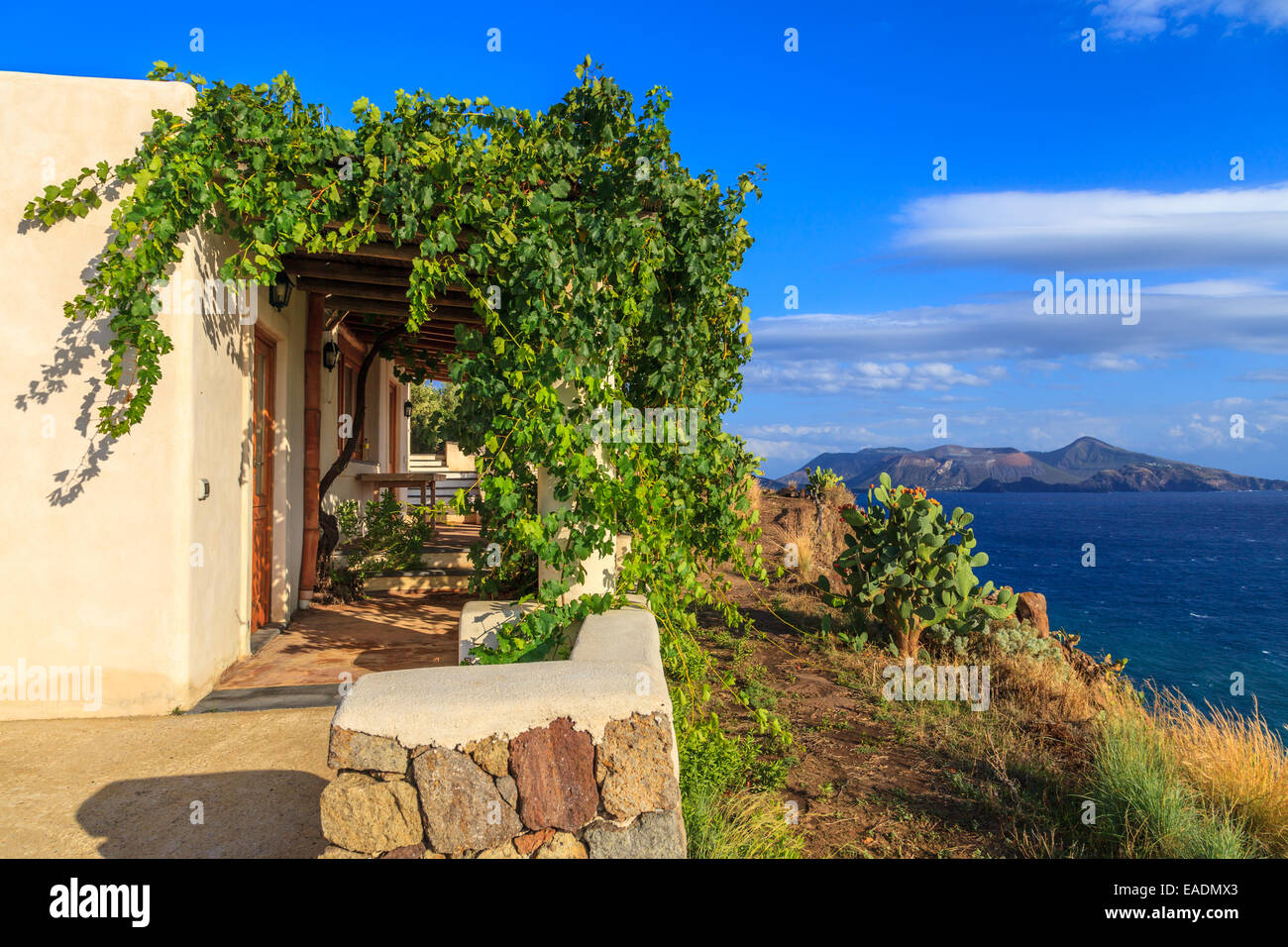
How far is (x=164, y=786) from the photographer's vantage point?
3.55 metres

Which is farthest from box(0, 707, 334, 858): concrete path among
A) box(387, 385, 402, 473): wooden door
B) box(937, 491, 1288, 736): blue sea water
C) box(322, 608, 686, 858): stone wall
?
box(937, 491, 1288, 736): blue sea water

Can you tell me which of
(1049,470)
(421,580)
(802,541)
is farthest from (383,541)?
(1049,470)

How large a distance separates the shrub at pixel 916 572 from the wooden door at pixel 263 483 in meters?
4.85

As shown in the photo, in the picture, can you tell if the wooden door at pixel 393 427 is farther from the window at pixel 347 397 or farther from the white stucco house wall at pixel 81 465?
the white stucco house wall at pixel 81 465

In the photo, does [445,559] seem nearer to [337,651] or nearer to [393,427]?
[337,651]

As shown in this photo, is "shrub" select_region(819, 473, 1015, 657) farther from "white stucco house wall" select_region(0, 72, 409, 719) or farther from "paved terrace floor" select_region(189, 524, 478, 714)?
"white stucco house wall" select_region(0, 72, 409, 719)

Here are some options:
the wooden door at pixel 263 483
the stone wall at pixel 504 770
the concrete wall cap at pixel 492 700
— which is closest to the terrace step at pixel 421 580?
the wooden door at pixel 263 483

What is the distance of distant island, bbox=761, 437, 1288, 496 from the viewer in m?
123

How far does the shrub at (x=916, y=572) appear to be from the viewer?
6445mm

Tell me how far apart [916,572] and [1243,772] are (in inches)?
114
